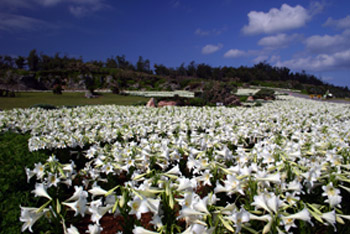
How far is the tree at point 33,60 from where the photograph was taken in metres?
79.2

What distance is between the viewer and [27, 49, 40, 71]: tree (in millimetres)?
79188

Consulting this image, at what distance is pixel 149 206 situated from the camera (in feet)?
5.72

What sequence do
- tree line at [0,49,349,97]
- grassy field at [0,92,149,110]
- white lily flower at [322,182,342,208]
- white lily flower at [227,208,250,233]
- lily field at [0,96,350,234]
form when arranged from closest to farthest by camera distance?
white lily flower at [227,208,250,233], lily field at [0,96,350,234], white lily flower at [322,182,342,208], grassy field at [0,92,149,110], tree line at [0,49,349,97]

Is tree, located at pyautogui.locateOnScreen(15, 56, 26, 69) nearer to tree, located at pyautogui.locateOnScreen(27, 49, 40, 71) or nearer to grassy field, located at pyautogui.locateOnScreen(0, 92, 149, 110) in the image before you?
tree, located at pyautogui.locateOnScreen(27, 49, 40, 71)

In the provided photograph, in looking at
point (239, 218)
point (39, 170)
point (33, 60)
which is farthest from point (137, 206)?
point (33, 60)

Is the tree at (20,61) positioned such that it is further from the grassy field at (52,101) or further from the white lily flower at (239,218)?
the white lily flower at (239,218)

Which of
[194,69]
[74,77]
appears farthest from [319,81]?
[74,77]

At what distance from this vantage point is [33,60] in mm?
79562

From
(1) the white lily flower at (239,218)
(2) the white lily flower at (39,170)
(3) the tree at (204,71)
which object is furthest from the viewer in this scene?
(3) the tree at (204,71)

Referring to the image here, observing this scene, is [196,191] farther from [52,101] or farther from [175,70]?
[175,70]

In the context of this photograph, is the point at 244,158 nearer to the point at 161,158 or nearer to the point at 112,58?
the point at 161,158

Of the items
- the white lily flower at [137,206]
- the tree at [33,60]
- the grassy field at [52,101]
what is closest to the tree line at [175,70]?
the tree at [33,60]

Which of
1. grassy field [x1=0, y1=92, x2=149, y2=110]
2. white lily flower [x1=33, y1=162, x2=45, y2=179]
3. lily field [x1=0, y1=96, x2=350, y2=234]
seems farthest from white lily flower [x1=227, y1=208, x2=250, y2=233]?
grassy field [x1=0, y1=92, x2=149, y2=110]

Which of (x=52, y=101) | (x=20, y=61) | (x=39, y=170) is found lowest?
(x=52, y=101)
